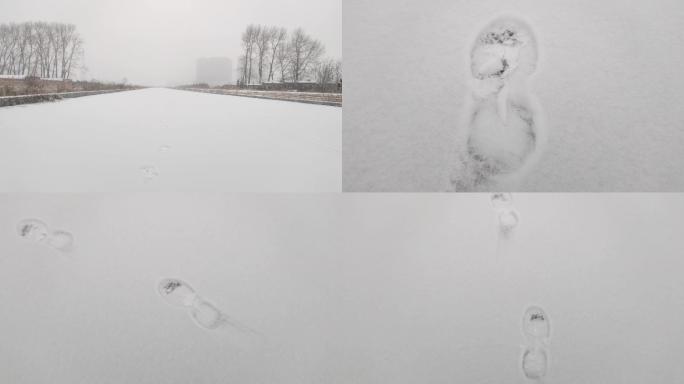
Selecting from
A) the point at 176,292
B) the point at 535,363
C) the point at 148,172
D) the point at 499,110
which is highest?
the point at 499,110

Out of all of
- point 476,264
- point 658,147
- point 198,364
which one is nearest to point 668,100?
point 658,147

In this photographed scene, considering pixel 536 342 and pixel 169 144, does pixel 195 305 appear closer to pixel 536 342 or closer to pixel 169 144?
pixel 169 144

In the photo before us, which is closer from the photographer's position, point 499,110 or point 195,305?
point 195,305

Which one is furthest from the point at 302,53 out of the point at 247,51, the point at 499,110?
the point at 499,110

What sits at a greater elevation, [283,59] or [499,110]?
[283,59]

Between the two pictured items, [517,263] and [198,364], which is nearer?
[198,364]

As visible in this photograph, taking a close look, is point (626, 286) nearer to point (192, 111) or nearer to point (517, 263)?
point (517, 263)

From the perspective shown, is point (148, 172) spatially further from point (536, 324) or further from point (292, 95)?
point (536, 324)
